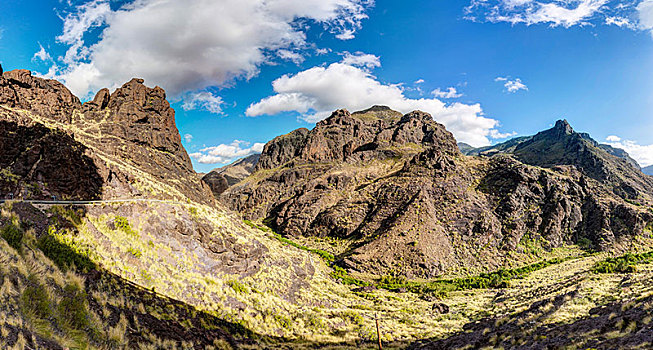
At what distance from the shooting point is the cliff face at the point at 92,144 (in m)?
27.5

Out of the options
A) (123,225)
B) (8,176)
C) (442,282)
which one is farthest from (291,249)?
(8,176)

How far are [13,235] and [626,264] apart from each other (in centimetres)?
8590

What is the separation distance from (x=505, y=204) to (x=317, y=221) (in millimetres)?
53597

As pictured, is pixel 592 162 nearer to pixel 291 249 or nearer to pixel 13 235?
pixel 291 249

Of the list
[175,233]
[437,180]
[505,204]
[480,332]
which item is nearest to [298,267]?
[175,233]

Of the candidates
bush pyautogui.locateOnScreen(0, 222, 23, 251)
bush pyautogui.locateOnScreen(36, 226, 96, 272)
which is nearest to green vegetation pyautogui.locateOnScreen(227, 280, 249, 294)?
bush pyautogui.locateOnScreen(36, 226, 96, 272)

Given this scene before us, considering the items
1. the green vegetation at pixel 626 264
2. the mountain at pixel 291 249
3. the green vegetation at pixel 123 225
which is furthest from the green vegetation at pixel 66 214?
the green vegetation at pixel 626 264

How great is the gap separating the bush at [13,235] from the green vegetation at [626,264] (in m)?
75.5

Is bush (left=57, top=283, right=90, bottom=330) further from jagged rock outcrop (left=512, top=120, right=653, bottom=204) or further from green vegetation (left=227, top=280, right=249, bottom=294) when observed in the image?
jagged rock outcrop (left=512, top=120, right=653, bottom=204)

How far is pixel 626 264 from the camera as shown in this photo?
5550 centimetres

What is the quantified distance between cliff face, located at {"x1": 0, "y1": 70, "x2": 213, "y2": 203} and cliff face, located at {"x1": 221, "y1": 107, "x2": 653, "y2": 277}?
39.0 m

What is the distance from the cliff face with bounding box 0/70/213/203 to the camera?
27.5m

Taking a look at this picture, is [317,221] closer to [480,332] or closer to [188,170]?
[188,170]

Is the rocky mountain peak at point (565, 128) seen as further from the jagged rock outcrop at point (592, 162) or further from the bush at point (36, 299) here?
the bush at point (36, 299)
